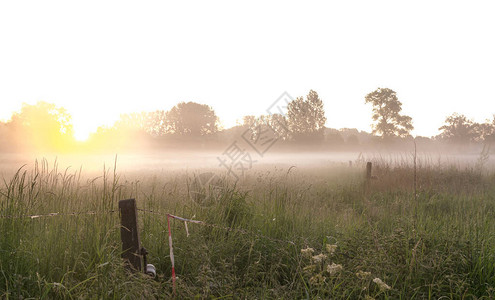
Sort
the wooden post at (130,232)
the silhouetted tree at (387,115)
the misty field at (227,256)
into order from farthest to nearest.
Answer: the silhouetted tree at (387,115), the wooden post at (130,232), the misty field at (227,256)

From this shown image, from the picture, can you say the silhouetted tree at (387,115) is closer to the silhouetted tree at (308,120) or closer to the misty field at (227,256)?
the silhouetted tree at (308,120)

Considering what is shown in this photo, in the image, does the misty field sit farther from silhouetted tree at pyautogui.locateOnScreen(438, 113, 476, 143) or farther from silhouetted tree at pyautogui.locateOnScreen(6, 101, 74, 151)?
silhouetted tree at pyautogui.locateOnScreen(438, 113, 476, 143)

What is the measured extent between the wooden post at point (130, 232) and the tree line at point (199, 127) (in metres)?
30.6

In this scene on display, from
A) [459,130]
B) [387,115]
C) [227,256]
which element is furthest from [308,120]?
[227,256]

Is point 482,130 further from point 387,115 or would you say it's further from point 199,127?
point 199,127

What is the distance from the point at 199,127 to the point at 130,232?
54049 millimetres

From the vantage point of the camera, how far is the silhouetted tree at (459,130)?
5472 cm

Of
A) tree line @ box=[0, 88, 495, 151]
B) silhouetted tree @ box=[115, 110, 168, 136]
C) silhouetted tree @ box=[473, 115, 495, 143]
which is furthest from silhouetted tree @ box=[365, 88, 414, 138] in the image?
silhouetted tree @ box=[115, 110, 168, 136]

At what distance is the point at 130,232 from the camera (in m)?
3.12

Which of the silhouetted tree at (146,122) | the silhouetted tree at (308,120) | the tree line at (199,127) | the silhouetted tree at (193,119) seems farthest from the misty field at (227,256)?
the silhouetted tree at (146,122)

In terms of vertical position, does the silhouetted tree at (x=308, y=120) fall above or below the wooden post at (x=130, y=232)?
above

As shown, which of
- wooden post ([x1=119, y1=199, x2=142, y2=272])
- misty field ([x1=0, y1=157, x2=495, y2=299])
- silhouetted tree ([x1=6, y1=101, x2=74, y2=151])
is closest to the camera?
misty field ([x1=0, y1=157, x2=495, y2=299])

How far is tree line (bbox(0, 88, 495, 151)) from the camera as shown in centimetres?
3603

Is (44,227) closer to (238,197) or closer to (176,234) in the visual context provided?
(176,234)
